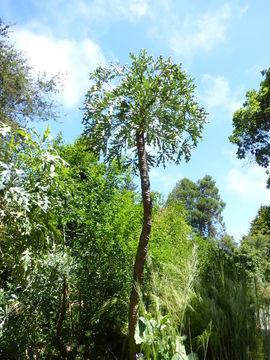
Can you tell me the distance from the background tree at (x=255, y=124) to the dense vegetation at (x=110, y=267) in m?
4.80

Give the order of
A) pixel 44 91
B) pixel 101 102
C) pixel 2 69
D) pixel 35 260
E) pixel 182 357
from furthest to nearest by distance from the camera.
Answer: pixel 44 91 → pixel 2 69 → pixel 101 102 → pixel 35 260 → pixel 182 357

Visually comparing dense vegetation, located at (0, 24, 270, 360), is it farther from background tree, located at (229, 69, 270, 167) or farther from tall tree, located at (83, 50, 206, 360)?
background tree, located at (229, 69, 270, 167)

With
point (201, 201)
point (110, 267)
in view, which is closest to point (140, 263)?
point (110, 267)

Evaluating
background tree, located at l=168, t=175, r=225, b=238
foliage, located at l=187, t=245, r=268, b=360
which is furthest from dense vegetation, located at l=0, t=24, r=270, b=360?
background tree, located at l=168, t=175, r=225, b=238

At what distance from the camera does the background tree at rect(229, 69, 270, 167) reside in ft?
31.3

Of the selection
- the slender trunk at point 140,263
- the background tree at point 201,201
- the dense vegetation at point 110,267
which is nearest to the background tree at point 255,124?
the dense vegetation at point 110,267

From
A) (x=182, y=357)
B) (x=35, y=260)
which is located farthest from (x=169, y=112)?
(x=182, y=357)

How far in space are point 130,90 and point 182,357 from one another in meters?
2.70

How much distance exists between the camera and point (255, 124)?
9.68 metres

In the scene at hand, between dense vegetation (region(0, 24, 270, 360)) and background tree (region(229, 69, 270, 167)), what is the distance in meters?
4.80

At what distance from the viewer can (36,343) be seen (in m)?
4.23

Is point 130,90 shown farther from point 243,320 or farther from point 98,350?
point 98,350

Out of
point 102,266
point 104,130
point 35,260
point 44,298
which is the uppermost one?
point 104,130

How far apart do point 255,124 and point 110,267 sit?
261 inches
